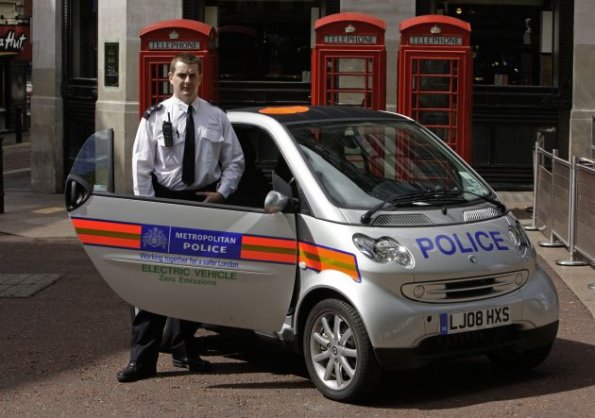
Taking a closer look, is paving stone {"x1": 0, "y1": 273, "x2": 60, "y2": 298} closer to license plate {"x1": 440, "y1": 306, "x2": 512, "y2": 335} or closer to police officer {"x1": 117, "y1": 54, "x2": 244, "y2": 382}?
police officer {"x1": 117, "y1": 54, "x2": 244, "y2": 382}

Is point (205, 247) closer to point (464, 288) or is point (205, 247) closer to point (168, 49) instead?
point (464, 288)

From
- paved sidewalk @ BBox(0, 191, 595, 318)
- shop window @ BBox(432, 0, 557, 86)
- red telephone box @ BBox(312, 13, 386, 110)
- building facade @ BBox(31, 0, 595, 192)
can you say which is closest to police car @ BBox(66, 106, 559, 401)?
paved sidewalk @ BBox(0, 191, 595, 318)

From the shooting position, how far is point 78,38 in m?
18.4

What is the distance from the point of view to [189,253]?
7.05 m

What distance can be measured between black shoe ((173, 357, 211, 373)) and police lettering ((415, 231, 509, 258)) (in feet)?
5.52

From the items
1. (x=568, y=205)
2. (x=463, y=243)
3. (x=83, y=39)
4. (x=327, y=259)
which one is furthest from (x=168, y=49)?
(x=463, y=243)

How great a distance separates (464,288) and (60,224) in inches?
338

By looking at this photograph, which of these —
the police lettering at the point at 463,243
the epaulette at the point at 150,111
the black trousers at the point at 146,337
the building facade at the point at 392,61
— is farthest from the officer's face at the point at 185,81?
the building facade at the point at 392,61

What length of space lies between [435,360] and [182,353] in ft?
5.55

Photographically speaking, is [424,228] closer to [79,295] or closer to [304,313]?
[304,313]

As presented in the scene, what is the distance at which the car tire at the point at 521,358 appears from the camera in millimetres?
7230

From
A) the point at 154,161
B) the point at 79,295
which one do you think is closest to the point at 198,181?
the point at 154,161

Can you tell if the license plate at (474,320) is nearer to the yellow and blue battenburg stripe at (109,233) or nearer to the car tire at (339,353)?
the car tire at (339,353)

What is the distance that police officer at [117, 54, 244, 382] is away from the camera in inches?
286
